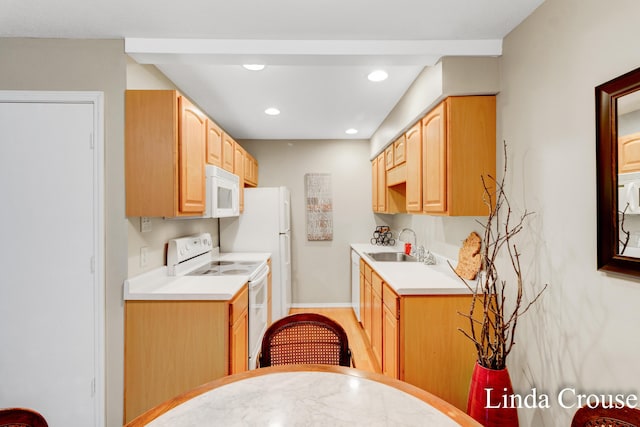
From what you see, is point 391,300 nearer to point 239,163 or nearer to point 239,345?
point 239,345

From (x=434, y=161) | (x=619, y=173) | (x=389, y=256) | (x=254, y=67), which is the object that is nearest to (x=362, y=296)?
(x=389, y=256)

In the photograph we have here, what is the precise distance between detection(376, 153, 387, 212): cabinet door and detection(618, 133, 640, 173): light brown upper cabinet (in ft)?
8.28

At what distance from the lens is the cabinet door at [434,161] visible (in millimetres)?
2012

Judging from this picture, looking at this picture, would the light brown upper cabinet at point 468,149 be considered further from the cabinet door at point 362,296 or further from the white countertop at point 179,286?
the cabinet door at point 362,296

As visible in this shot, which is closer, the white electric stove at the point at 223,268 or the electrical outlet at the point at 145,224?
the electrical outlet at the point at 145,224

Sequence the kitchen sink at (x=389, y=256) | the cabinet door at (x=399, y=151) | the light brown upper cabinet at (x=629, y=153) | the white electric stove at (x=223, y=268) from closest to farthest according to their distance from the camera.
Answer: the light brown upper cabinet at (x=629, y=153) → the white electric stove at (x=223, y=268) → the cabinet door at (x=399, y=151) → the kitchen sink at (x=389, y=256)

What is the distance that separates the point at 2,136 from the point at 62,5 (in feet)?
2.87

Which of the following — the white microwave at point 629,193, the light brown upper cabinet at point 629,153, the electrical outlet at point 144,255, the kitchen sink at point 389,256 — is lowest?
the kitchen sink at point 389,256

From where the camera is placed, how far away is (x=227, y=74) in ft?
7.64

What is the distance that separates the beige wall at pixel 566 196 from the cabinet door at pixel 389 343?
27.2 inches

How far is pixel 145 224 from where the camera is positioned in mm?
2113

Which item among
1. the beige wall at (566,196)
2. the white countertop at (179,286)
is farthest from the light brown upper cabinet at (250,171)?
the beige wall at (566,196)

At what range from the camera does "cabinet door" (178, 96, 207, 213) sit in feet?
6.56

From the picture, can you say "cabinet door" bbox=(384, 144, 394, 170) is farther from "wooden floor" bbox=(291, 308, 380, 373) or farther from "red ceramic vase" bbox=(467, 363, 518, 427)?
"red ceramic vase" bbox=(467, 363, 518, 427)
